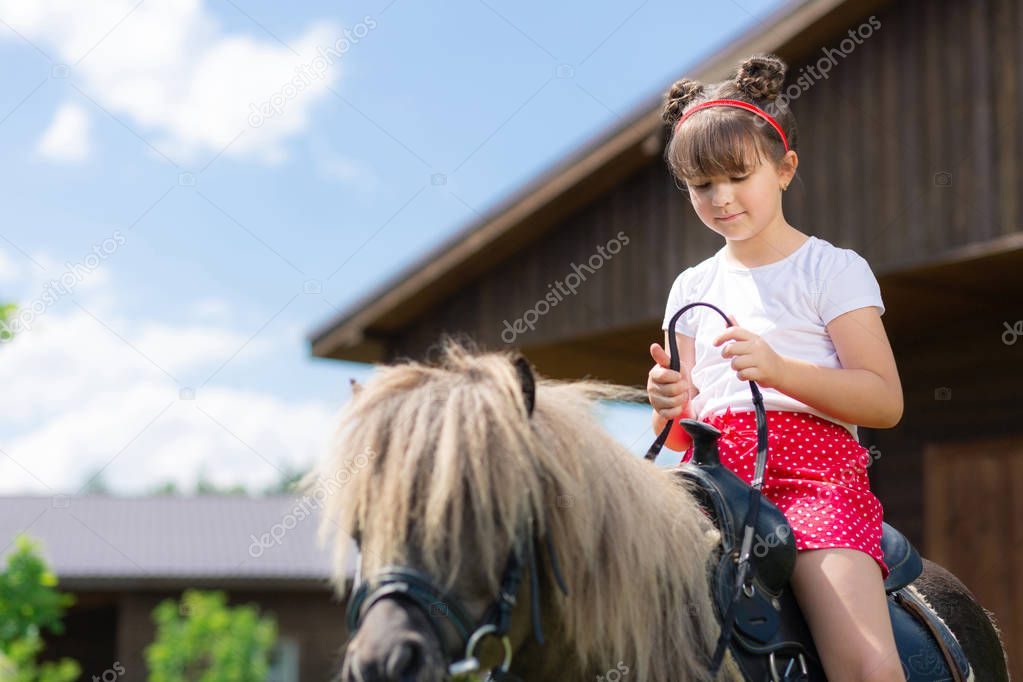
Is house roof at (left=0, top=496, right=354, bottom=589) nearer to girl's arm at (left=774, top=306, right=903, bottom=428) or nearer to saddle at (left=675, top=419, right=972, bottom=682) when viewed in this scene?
saddle at (left=675, top=419, right=972, bottom=682)

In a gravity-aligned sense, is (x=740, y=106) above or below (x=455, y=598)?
above

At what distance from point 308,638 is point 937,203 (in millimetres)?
16087

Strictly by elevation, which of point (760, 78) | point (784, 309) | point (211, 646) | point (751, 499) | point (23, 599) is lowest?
point (751, 499)

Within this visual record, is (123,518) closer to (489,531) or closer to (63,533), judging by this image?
(63,533)

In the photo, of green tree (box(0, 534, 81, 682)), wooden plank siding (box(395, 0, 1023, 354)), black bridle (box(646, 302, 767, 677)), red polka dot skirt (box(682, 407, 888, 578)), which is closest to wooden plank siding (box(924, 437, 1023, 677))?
wooden plank siding (box(395, 0, 1023, 354))

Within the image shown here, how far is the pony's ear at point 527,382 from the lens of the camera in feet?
6.77

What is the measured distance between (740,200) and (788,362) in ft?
1.40

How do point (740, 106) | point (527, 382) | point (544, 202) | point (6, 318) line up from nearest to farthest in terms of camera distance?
1. point (527, 382)
2. point (740, 106)
3. point (6, 318)
4. point (544, 202)

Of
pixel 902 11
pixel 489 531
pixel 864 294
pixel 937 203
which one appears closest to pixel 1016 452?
pixel 937 203

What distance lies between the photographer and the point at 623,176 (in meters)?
9.69

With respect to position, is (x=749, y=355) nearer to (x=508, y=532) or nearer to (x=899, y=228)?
(x=508, y=532)

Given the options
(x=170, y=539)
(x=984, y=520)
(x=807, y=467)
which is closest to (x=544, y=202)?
(x=984, y=520)

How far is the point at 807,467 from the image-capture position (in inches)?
105

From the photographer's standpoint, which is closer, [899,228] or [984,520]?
[899,228]
